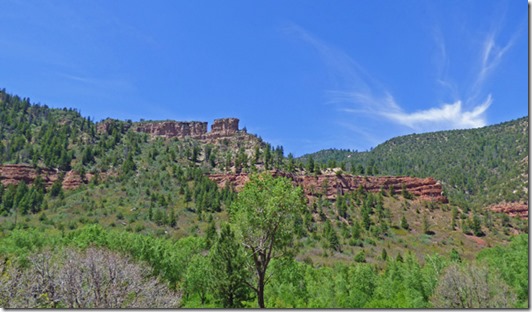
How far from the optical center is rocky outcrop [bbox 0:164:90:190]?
4889 inches

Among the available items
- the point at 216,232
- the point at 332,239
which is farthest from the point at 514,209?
the point at 216,232

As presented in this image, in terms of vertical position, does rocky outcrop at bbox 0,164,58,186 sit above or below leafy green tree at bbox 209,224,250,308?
above

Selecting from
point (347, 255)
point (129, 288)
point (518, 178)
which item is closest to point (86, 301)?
point (129, 288)

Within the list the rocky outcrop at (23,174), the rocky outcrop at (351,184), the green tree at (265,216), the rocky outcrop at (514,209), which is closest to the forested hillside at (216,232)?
the green tree at (265,216)

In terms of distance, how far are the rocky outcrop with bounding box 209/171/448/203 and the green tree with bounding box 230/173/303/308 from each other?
108 meters

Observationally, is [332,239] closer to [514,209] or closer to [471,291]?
[471,291]

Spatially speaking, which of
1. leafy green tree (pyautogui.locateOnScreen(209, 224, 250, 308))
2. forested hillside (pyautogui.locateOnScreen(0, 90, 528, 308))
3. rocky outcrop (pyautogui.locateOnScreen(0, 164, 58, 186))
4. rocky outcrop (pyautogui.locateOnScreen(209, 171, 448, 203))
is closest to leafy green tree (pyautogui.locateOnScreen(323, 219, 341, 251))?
forested hillside (pyautogui.locateOnScreen(0, 90, 528, 308))

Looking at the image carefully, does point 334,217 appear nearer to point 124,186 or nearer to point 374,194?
point 374,194

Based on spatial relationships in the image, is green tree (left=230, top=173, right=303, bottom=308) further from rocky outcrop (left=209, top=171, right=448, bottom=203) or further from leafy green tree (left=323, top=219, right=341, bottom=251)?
rocky outcrop (left=209, top=171, right=448, bottom=203)

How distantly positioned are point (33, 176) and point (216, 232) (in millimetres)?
98822

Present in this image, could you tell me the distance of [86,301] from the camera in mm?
18453

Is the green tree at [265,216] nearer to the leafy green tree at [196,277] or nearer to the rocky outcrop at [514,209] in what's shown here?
the leafy green tree at [196,277]

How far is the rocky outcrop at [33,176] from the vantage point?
124 meters

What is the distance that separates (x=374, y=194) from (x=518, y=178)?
81.3 metres
